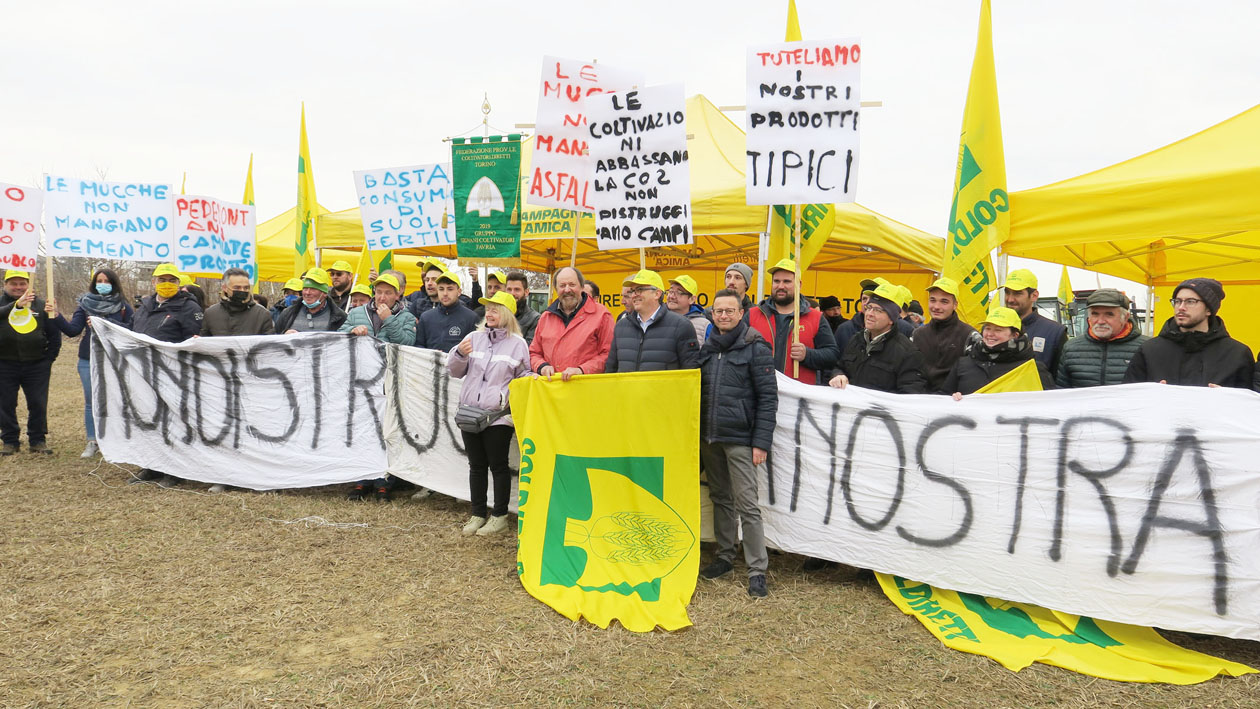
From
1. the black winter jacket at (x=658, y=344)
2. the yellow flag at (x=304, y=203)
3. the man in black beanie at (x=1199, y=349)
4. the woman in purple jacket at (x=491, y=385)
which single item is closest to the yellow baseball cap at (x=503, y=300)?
A: the woman in purple jacket at (x=491, y=385)

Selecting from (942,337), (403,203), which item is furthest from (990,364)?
(403,203)

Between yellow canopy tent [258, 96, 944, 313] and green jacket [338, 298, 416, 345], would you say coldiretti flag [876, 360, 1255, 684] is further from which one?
yellow canopy tent [258, 96, 944, 313]

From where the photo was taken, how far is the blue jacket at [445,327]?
634 centimetres

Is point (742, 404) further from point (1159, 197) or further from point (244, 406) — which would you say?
point (244, 406)

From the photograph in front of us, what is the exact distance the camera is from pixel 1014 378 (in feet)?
14.5

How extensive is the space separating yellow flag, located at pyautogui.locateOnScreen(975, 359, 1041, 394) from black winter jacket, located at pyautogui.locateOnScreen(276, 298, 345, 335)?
5.08 m

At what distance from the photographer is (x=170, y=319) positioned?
731 centimetres

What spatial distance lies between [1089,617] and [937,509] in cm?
83

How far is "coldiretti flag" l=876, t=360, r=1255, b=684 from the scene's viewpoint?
3494 millimetres

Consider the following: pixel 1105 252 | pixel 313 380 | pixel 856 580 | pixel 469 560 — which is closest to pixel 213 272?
pixel 313 380

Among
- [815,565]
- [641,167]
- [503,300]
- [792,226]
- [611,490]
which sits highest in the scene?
[641,167]

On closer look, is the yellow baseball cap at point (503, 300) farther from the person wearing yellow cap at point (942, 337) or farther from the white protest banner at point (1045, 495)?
the person wearing yellow cap at point (942, 337)

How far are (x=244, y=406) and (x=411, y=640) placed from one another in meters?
3.92

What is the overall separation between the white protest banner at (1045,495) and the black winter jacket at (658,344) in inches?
24.6
